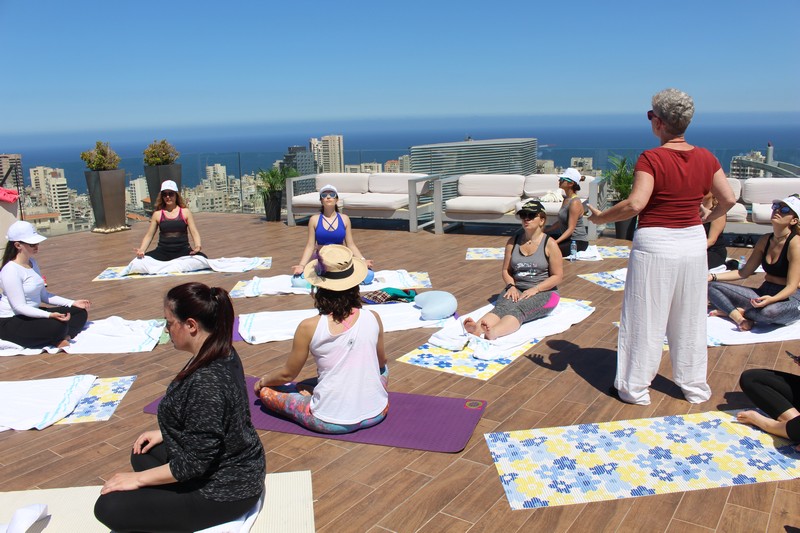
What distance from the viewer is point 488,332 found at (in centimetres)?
473

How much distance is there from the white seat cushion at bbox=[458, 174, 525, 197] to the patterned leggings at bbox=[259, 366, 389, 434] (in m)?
6.39

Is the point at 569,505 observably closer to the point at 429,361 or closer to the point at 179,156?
the point at 429,361

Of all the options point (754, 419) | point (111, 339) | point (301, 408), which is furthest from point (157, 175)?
point (754, 419)

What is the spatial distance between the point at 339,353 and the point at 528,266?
2.33m

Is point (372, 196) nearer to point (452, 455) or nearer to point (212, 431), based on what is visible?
point (452, 455)

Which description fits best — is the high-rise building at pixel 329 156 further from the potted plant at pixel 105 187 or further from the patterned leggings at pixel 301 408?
the patterned leggings at pixel 301 408

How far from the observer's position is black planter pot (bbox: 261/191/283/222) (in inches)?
436

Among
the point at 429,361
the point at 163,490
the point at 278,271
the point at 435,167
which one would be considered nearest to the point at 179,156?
the point at 435,167

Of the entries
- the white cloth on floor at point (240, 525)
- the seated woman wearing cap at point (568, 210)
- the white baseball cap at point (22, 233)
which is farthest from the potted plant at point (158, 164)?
the white cloth on floor at point (240, 525)

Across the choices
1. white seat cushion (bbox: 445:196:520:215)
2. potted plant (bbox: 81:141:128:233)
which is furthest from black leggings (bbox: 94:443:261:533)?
potted plant (bbox: 81:141:128:233)

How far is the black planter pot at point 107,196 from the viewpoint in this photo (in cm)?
1047

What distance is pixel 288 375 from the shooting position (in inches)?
131

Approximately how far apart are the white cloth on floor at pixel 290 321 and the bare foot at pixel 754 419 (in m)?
2.21

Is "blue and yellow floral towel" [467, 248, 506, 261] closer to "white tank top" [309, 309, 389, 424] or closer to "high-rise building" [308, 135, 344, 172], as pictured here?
"high-rise building" [308, 135, 344, 172]
